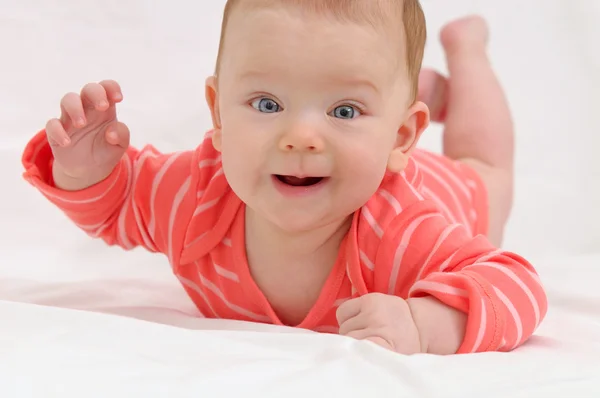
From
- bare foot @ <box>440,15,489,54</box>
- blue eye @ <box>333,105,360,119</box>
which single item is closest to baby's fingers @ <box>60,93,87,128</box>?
blue eye @ <box>333,105,360,119</box>

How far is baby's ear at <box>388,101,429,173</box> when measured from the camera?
3.59 feet

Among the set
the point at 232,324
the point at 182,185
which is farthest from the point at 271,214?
the point at 182,185

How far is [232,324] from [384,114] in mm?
300

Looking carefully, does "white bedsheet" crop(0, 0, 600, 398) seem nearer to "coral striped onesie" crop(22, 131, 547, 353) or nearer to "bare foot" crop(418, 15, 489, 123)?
"coral striped onesie" crop(22, 131, 547, 353)

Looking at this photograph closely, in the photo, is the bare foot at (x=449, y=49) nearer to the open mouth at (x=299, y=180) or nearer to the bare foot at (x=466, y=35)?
the bare foot at (x=466, y=35)

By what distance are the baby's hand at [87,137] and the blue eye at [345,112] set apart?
331 mm

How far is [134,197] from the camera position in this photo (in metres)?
1.28

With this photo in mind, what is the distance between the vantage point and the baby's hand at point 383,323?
0.92 meters

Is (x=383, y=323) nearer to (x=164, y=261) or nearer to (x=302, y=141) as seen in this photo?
(x=302, y=141)

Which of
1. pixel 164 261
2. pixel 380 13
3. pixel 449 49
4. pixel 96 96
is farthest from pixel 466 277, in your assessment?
pixel 449 49

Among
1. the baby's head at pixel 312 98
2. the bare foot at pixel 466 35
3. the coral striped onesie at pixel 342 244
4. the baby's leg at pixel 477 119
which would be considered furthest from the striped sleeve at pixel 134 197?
the bare foot at pixel 466 35

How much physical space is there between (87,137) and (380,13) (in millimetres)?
461

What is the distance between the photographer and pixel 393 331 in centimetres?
93

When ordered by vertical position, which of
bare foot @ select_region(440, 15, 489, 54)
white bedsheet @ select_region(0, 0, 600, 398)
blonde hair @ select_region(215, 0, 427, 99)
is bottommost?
white bedsheet @ select_region(0, 0, 600, 398)
